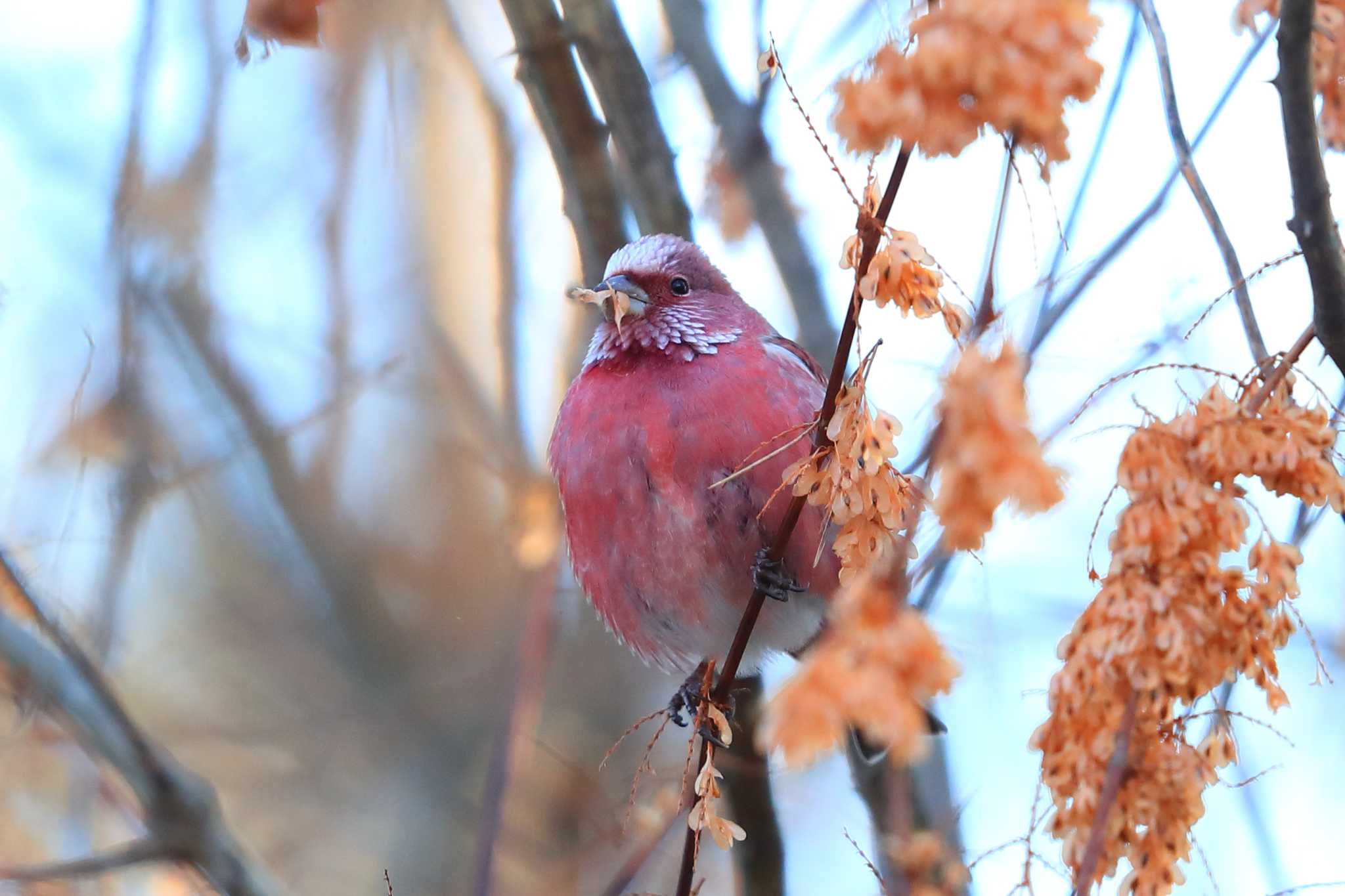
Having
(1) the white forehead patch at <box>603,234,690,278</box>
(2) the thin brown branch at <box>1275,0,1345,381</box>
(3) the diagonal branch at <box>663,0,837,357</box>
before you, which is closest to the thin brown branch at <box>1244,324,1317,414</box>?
(2) the thin brown branch at <box>1275,0,1345,381</box>

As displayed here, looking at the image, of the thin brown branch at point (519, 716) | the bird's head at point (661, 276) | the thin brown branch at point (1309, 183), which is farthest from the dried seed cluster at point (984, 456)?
the bird's head at point (661, 276)

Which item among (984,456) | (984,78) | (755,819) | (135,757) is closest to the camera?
(984,456)

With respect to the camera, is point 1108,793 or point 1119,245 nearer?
point 1108,793

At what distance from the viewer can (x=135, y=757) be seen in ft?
7.86

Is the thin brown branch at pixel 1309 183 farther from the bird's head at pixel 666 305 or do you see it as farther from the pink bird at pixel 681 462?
the bird's head at pixel 666 305

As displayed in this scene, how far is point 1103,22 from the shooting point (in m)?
1.43

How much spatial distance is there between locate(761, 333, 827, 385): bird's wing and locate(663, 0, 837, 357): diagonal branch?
0.38 m

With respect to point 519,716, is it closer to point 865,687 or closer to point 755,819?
point 755,819

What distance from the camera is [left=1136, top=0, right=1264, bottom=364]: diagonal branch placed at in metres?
2.16

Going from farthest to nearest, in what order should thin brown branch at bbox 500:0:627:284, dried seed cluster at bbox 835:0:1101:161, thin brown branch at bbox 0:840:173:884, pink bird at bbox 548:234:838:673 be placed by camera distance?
1. thin brown branch at bbox 500:0:627:284
2. pink bird at bbox 548:234:838:673
3. thin brown branch at bbox 0:840:173:884
4. dried seed cluster at bbox 835:0:1101:161

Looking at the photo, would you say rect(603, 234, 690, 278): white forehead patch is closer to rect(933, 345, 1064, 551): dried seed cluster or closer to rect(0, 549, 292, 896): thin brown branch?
rect(0, 549, 292, 896): thin brown branch

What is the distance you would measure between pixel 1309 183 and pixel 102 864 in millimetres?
2210

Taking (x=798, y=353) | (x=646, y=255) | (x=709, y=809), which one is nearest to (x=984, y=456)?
(x=709, y=809)

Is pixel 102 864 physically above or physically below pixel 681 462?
below
